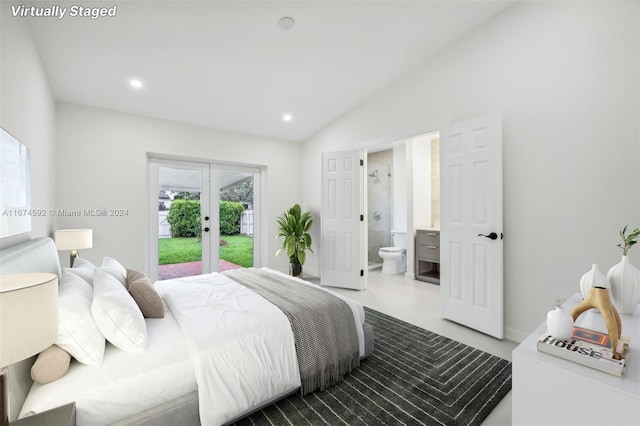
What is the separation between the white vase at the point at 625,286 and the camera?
1.46 metres

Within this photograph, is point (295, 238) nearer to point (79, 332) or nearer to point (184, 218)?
point (184, 218)

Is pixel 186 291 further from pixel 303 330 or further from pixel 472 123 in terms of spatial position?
pixel 472 123

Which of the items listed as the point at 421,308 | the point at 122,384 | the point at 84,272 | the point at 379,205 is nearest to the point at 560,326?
the point at 122,384

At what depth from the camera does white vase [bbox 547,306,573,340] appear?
1.15 metres

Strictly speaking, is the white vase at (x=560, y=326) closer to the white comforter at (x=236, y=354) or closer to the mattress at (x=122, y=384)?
the white comforter at (x=236, y=354)

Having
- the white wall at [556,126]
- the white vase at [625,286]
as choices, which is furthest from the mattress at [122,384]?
the white wall at [556,126]

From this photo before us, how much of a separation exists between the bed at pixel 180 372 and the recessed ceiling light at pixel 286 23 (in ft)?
8.41

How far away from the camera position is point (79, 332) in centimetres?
134

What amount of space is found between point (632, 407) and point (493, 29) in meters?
3.22

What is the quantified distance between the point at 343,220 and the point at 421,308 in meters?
1.70

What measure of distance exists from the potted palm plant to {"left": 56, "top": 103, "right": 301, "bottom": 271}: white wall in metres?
1.52

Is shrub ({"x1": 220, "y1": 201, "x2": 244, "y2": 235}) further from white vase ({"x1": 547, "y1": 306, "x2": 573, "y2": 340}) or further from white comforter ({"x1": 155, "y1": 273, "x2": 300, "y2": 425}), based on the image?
white vase ({"x1": 547, "y1": 306, "x2": 573, "y2": 340})

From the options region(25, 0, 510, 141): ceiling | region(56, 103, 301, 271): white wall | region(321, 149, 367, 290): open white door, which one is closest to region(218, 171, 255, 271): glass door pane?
region(56, 103, 301, 271): white wall

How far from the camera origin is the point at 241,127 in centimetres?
460
